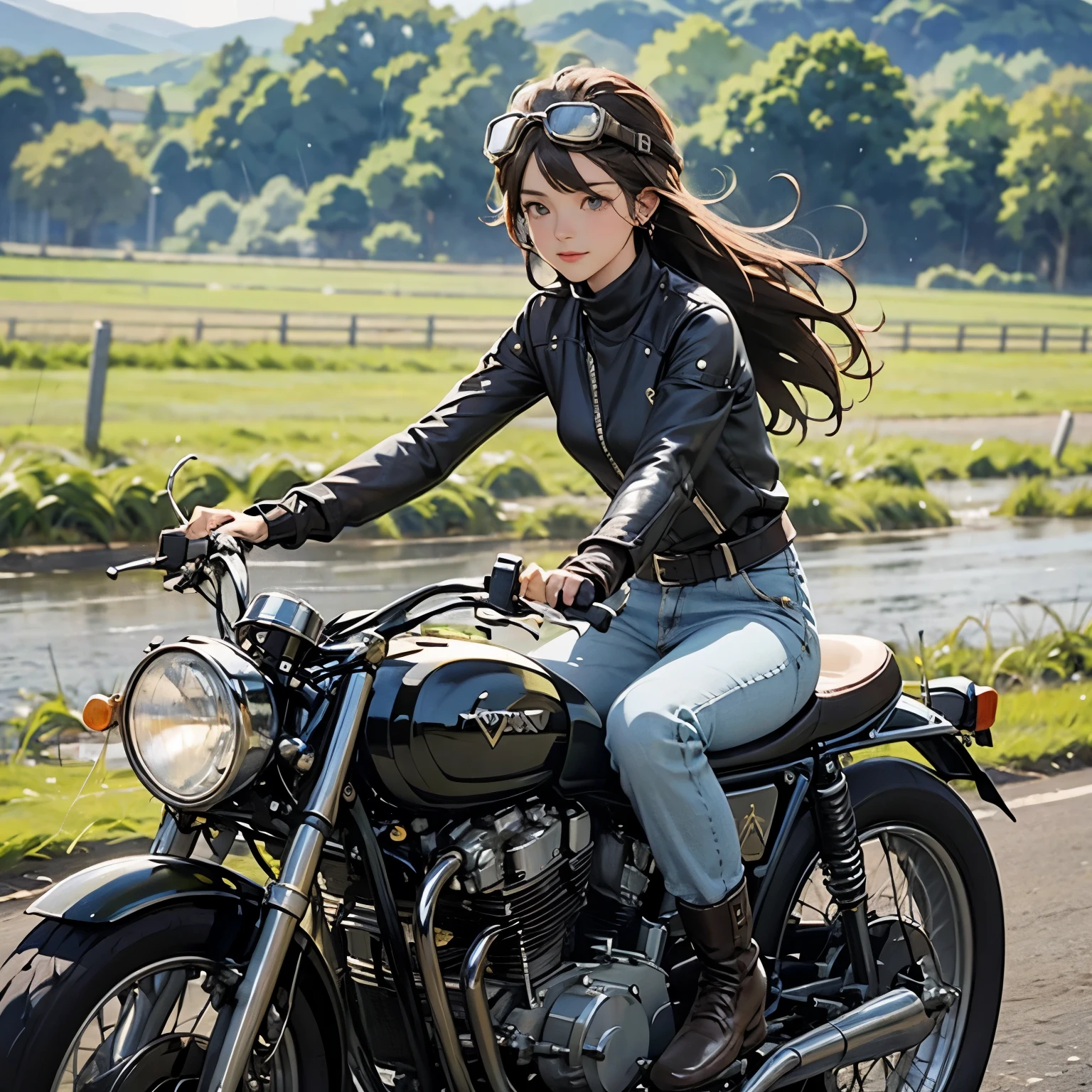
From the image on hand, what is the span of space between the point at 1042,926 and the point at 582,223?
9.54 ft

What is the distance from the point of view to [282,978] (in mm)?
2635

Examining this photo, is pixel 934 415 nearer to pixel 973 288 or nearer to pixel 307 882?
pixel 973 288

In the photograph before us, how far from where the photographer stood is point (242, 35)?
10.4m

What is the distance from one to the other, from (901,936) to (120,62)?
817 cm

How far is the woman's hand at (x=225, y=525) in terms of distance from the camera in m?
3.03

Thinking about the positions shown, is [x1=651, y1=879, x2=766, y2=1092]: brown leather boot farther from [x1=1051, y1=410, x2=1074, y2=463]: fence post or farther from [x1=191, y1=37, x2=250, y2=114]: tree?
[x1=1051, y1=410, x2=1074, y2=463]: fence post

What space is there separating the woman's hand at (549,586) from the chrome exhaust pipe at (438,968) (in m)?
0.47

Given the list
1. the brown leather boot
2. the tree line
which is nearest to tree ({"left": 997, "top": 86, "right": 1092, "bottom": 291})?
the tree line

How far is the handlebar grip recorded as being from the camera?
Result: 271cm

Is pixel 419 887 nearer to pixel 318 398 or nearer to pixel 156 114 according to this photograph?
pixel 156 114

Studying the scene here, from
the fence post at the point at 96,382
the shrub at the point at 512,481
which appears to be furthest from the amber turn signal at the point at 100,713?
the shrub at the point at 512,481

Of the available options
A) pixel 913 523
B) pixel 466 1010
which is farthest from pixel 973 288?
pixel 466 1010

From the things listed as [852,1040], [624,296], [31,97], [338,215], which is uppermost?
[31,97]

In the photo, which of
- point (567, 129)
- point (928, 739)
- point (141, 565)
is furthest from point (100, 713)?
point (928, 739)
